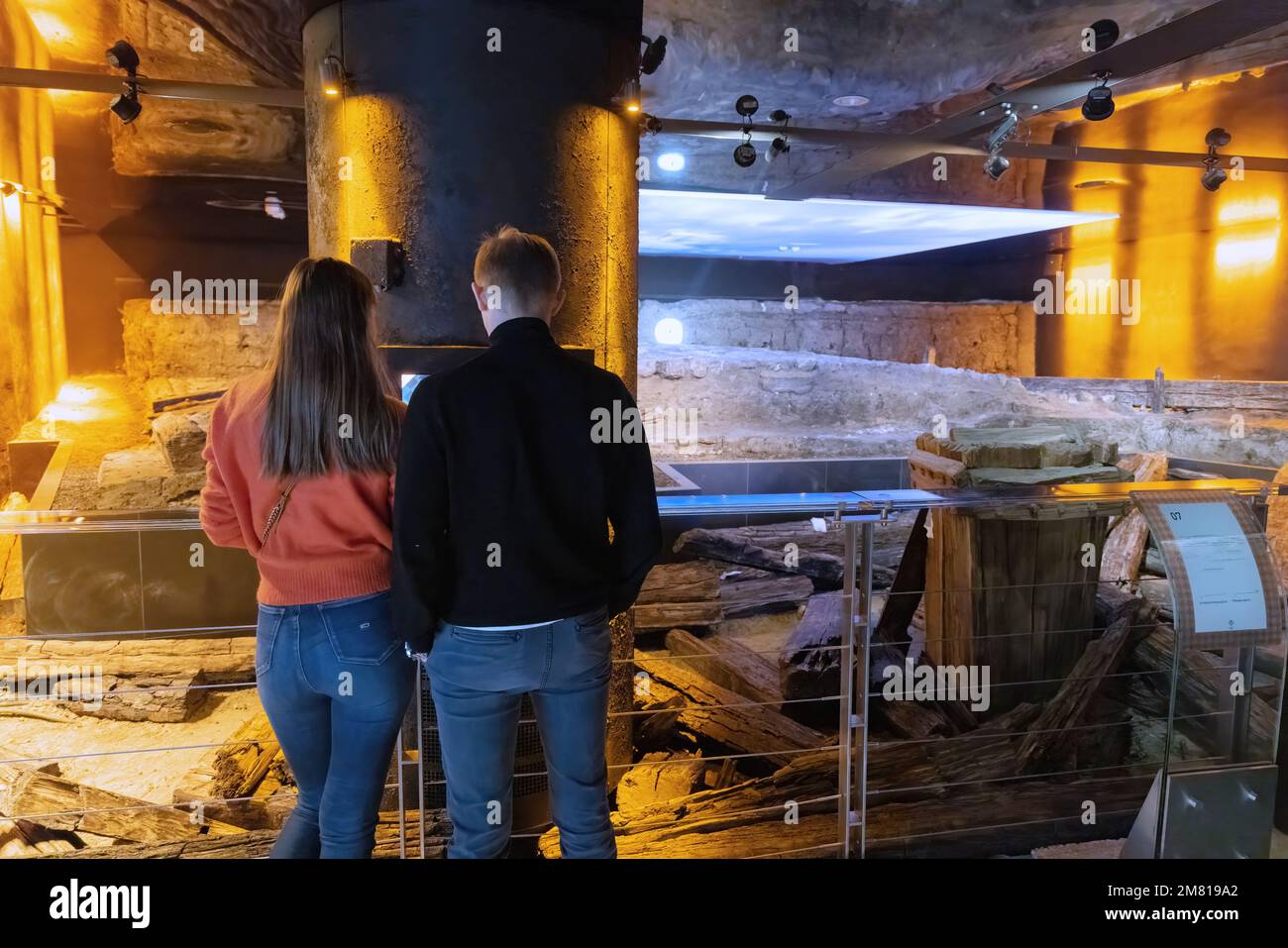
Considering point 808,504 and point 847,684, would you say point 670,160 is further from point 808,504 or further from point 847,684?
point 847,684

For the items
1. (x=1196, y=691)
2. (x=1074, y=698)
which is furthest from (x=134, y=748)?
(x=1196, y=691)

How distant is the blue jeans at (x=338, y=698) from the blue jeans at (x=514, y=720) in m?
0.11

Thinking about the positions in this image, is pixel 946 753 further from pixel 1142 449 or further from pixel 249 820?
pixel 1142 449

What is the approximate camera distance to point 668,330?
12.8 metres

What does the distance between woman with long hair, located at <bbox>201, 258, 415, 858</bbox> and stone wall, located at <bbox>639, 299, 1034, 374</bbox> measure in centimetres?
1117

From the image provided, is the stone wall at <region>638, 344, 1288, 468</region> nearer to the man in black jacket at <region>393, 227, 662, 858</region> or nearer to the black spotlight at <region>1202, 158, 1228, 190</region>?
the black spotlight at <region>1202, 158, 1228, 190</region>

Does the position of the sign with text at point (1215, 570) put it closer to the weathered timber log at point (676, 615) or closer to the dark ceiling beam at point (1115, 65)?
the dark ceiling beam at point (1115, 65)

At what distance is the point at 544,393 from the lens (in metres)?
1.69

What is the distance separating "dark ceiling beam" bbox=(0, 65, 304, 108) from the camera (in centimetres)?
424

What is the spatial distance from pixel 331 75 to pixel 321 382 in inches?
70.6
